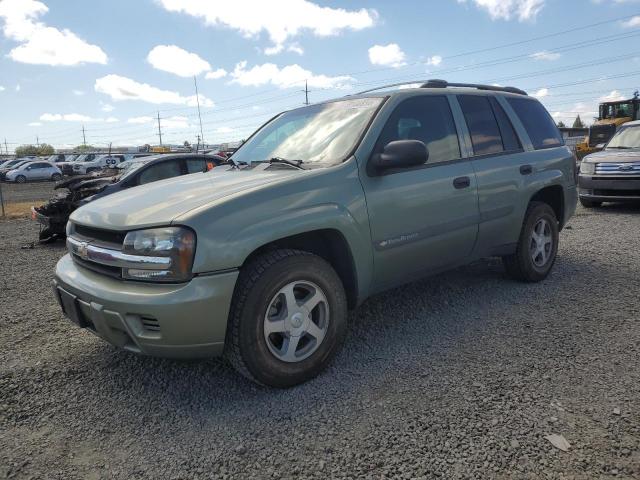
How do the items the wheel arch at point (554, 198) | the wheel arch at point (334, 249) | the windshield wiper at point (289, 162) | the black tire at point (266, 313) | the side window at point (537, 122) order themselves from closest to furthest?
the black tire at point (266, 313), the wheel arch at point (334, 249), the windshield wiper at point (289, 162), the side window at point (537, 122), the wheel arch at point (554, 198)

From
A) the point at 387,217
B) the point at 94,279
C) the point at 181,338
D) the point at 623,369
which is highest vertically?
the point at 387,217

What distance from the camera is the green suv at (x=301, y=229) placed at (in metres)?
2.61

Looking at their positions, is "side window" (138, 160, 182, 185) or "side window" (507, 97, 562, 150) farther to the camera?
"side window" (138, 160, 182, 185)

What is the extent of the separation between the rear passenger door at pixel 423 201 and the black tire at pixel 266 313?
0.49 metres

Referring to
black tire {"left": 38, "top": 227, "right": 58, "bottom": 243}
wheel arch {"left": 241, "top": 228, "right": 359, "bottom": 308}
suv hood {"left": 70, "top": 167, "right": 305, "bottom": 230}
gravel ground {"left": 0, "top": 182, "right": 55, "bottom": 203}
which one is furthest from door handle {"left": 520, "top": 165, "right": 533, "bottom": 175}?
gravel ground {"left": 0, "top": 182, "right": 55, "bottom": 203}

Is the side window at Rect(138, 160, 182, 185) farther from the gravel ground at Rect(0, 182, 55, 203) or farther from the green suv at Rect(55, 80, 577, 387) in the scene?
the gravel ground at Rect(0, 182, 55, 203)

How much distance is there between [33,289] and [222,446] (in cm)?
402

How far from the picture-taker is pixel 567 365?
→ 311cm

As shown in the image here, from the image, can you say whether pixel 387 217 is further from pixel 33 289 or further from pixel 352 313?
pixel 33 289

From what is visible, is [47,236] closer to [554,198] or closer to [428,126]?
[428,126]

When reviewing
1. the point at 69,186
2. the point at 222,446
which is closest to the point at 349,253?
the point at 222,446

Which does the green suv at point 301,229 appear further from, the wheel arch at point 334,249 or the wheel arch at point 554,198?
the wheel arch at point 554,198

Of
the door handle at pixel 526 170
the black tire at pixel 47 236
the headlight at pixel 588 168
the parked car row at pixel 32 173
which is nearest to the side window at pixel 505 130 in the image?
the door handle at pixel 526 170

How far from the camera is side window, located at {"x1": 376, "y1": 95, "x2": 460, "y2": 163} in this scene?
11.7 feet
